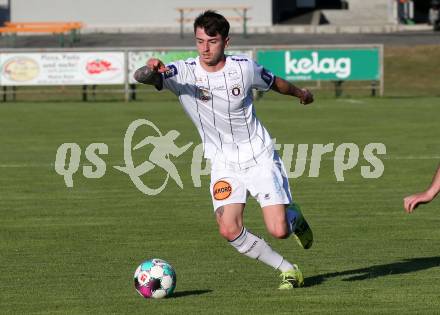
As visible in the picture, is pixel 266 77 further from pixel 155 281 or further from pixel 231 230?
pixel 155 281

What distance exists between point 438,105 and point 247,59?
992 inches

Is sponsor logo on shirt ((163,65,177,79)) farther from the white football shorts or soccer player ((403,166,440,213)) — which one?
soccer player ((403,166,440,213))

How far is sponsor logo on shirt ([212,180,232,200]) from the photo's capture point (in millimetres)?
10023

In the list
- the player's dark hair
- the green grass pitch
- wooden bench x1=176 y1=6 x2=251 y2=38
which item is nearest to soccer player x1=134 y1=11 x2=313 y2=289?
the player's dark hair

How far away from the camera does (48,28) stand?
58.0 m

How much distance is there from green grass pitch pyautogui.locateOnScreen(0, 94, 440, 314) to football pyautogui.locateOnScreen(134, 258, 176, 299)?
0.09 meters

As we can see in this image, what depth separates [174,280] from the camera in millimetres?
9711

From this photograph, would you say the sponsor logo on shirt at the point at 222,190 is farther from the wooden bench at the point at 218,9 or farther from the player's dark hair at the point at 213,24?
the wooden bench at the point at 218,9

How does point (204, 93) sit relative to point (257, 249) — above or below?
above

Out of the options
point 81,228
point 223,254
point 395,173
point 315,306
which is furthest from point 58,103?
point 315,306

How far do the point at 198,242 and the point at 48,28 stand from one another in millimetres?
46366

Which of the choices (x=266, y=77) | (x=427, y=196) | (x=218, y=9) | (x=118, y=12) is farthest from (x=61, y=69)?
(x=427, y=196)

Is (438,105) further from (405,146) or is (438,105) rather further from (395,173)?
(395,173)

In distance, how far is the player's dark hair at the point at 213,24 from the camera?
31.6 ft
